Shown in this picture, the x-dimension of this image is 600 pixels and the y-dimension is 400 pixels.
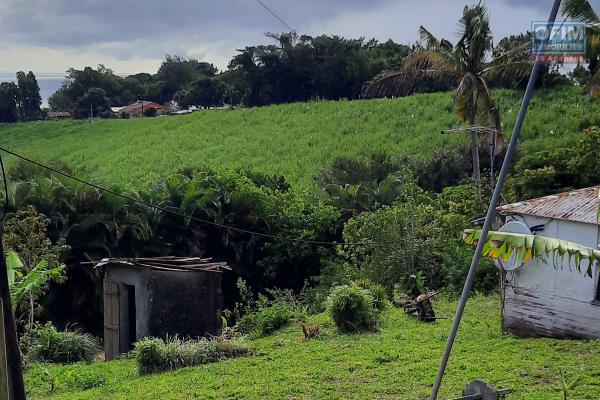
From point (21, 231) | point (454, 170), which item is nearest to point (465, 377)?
point (21, 231)

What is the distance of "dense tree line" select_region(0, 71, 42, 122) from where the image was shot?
59.4m

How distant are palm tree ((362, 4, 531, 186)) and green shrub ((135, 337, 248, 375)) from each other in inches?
295

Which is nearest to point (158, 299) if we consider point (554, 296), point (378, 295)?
point (378, 295)

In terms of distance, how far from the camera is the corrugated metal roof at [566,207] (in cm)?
1080

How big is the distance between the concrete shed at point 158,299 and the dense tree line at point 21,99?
48262 mm

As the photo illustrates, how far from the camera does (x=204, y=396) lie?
33.3ft

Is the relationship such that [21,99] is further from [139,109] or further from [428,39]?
[428,39]

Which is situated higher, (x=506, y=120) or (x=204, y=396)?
(x=506, y=120)

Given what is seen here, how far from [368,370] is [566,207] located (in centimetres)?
394

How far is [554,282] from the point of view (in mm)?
11492

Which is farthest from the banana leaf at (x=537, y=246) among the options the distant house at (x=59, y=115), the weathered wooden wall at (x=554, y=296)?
the distant house at (x=59, y=115)

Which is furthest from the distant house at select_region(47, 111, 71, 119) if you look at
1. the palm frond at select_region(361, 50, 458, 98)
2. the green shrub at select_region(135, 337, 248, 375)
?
the green shrub at select_region(135, 337, 248, 375)

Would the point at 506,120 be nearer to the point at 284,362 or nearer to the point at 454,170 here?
the point at 454,170

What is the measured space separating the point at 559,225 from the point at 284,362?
15.9 feet
